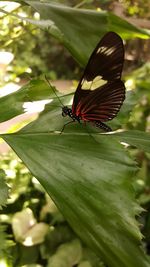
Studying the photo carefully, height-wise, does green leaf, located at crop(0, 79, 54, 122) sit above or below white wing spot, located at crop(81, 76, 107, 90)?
above

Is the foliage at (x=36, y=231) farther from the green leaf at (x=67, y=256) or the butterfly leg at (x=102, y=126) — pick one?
the butterfly leg at (x=102, y=126)

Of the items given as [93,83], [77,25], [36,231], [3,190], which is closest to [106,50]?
[93,83]

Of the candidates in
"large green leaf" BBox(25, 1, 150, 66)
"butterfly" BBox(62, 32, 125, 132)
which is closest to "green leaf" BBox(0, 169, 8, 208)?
"butterfly" BBox(62, 32, 125, 132)

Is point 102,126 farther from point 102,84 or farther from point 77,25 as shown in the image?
point 77,25

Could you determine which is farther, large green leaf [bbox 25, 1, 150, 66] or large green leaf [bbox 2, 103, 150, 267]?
large green leaf [bbox 25, 1, 150, 66]

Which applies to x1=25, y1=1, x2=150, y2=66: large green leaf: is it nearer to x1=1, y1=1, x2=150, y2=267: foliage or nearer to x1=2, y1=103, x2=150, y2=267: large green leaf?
x1=1, y1=1, x2=150, y2=267: foliage

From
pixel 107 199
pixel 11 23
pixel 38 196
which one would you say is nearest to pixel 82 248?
pixel 38 196

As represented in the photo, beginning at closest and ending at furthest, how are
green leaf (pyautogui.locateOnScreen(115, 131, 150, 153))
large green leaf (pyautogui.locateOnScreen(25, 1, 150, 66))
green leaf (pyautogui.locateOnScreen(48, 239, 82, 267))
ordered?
green leaf (pyautogui.locateOnScreen(115, 131, 150, 153)) < large green leaf (pyautogui.locateOnScreen(25, 1, 150, 66)) < green leaf (pyautogui.locateOnScreen(48, 239, 82, 267))

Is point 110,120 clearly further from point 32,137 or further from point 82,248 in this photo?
point 82,248
